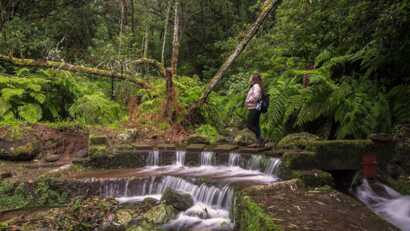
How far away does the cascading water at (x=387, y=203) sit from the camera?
20.5 ft

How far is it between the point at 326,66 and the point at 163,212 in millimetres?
5669

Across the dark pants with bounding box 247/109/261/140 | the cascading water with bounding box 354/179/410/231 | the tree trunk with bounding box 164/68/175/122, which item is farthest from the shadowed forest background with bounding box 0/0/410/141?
the cascading water with bounding box 354/179/410/231

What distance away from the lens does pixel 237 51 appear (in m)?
10.8

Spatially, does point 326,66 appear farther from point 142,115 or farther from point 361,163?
point 142,115

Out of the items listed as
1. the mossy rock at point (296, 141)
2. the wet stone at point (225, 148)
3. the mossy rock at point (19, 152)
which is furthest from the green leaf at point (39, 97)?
the mossy rock at point (296, 141)

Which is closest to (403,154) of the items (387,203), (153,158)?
(387,203)

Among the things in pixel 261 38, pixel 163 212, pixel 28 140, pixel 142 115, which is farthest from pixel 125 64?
pixel 163 212

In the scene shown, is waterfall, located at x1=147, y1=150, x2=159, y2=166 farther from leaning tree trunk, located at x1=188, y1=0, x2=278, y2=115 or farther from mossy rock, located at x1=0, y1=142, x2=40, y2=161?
mossy rock, located at x1=0, y1=142, x2=40, y2=161

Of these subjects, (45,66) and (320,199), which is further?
(45,66)

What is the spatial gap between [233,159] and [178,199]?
83.7 inches

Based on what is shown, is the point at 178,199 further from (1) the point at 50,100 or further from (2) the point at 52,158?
(1) the point at 50,100

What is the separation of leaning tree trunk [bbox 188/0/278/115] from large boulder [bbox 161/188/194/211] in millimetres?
4618

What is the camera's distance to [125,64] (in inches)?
502

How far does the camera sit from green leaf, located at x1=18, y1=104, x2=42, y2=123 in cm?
1097
